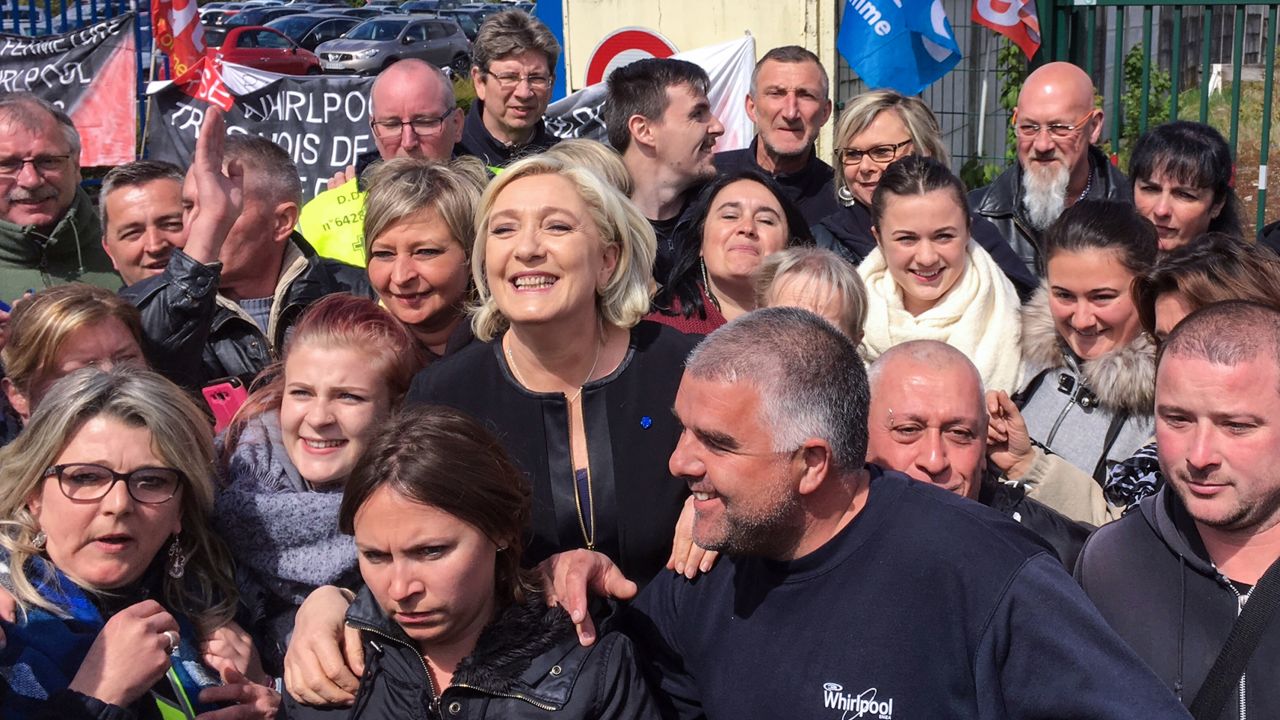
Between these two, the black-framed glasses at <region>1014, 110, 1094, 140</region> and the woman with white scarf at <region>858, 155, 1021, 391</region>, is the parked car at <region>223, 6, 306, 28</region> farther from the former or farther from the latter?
the woman with white scarf at <region>858, 155, 1021, 391</region>

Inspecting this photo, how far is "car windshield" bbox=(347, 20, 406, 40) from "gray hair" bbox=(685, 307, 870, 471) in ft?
72.0

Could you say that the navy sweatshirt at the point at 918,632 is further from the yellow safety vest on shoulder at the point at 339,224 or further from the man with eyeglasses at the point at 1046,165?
the yellow safety vest on shoulder at the point at 339,224

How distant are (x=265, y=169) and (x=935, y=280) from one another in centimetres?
241

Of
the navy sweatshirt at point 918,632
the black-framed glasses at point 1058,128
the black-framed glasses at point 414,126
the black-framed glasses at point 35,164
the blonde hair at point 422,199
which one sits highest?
the black-framed glasses at point 414,126

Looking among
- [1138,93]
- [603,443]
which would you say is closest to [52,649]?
[603,443]

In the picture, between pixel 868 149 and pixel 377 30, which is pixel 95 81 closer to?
pixel 868 149

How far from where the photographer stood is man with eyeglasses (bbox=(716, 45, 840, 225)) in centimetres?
593

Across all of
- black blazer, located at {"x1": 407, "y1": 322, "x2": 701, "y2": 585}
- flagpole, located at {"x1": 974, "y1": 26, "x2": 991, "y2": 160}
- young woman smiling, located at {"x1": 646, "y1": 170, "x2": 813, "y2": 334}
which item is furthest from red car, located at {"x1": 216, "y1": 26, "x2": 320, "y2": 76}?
black blazer, located at {"x1": 407, "y1": 322, "x2": 701, "y2": 585}

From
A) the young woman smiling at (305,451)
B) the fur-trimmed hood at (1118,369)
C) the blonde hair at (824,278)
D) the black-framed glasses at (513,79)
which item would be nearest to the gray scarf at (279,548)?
the young woman smiling at (305,451)

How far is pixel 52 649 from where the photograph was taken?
2938 millimetres

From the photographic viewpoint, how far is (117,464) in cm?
313

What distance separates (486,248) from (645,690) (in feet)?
4.38

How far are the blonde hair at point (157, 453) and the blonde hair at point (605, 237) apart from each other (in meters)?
0.84

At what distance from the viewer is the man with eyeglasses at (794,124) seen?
5934mm
